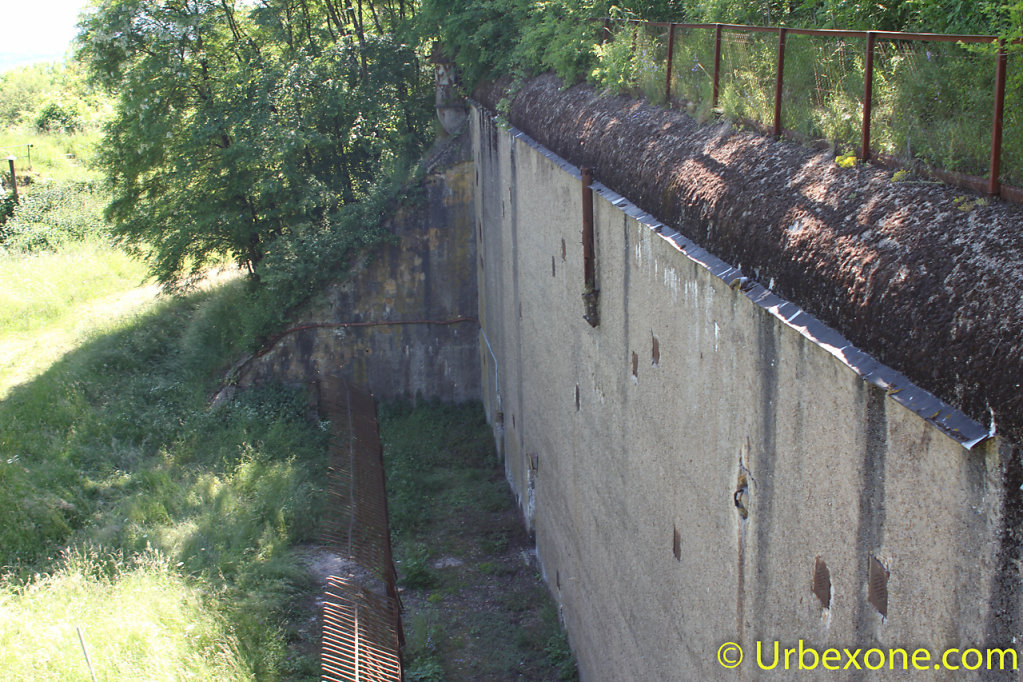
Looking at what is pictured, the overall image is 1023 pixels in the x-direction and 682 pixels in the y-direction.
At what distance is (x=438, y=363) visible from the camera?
15453mm

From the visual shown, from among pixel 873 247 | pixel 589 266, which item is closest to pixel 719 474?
pixel 873 247

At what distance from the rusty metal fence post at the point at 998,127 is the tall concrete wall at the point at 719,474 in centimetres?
73

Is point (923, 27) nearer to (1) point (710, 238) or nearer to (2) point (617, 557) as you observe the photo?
(1) point (710, 238)

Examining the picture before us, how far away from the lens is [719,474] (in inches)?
181

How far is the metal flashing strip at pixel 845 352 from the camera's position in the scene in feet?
8.51

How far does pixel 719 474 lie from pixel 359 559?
16.8ft

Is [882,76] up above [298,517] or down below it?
above

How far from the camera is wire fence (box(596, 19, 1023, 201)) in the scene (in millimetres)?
3197

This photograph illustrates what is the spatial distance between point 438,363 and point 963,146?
12495 millimetres

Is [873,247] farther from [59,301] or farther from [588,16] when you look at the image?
[59,301]

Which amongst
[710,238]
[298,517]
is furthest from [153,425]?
[710,238]

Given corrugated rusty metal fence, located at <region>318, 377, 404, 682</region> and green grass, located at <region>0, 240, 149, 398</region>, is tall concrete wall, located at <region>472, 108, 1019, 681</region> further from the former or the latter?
green grass, located at <region>0, 240, 149, 398</region>

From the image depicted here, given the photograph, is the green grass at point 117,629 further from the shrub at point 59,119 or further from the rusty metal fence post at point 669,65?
the shrub at point 59,119

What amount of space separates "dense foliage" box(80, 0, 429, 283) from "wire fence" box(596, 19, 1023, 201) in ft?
31.5
